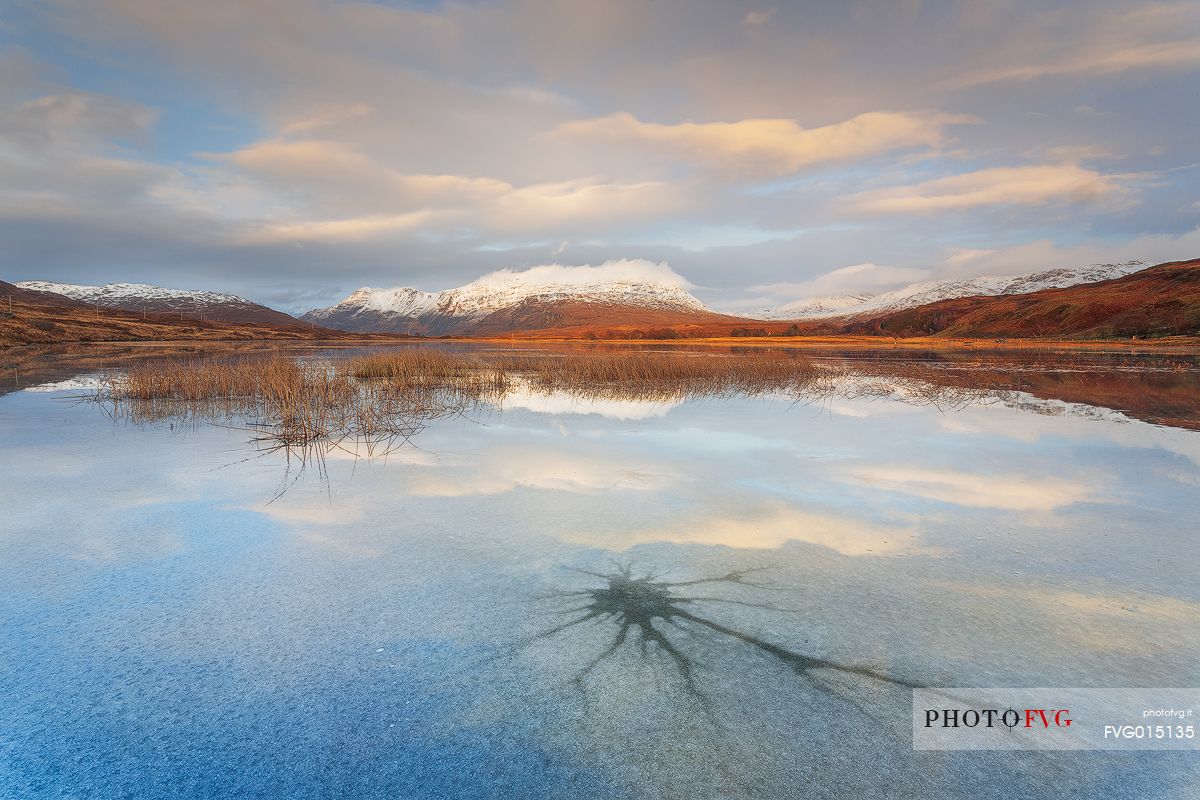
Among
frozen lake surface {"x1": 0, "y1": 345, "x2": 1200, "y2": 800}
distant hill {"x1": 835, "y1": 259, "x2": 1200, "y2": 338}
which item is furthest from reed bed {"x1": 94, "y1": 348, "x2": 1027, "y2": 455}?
distant hill {"x1": 835, "y1": 259, "x2": 1200, "y2": 338}

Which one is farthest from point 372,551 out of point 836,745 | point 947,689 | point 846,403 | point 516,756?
point 846,403

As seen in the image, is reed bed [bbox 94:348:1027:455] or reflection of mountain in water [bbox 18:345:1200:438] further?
reflection of mountain in water [bbox 18:345:1200:438]

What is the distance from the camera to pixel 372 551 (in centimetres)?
407

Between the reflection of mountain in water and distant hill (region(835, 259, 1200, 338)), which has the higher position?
distant hill (region(835, 259, 1200, 338))

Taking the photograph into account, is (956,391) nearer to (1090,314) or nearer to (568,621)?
(568,621)
